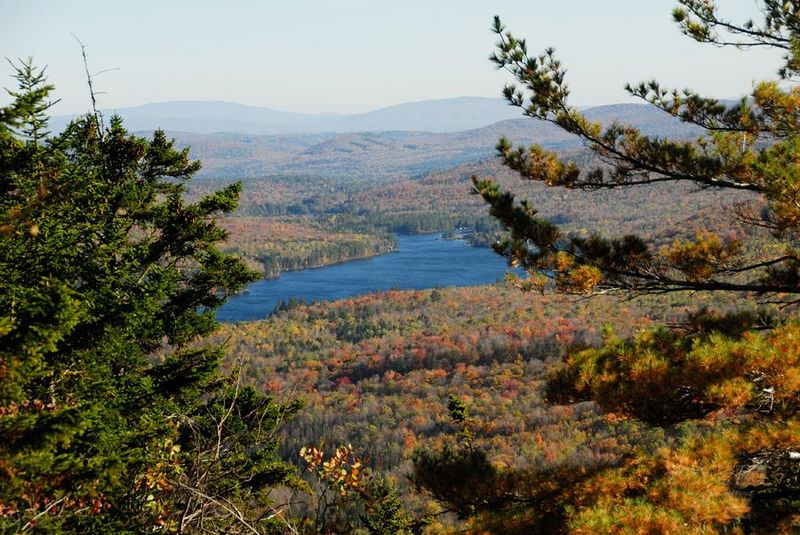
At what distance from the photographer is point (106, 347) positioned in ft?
19.5

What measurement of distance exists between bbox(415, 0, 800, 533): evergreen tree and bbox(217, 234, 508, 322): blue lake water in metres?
90.0

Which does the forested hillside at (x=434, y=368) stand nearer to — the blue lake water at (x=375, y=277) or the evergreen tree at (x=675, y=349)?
the blue lake water at (x=375, y=277)

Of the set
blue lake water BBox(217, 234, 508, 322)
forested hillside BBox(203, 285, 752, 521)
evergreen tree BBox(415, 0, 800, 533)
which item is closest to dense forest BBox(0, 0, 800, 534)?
evergreen tree BBox(415, 0, 800, 533)

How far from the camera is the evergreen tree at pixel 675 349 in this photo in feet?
17.4

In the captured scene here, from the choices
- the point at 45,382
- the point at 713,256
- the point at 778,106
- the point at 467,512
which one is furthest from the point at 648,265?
the point at 45,382

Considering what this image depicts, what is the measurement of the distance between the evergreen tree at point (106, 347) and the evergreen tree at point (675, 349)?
3132 millimetres

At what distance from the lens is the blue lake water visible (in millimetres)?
107312

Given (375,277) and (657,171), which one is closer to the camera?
(657,171)

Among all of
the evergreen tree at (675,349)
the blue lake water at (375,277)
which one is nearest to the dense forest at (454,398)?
the evergreen tree at (675,349)

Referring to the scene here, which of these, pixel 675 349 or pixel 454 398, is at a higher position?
pixel 675 349

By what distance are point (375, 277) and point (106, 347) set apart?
118079 millimetres

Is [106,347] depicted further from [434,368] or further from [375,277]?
[375,277]

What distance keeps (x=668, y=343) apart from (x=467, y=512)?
3.11m

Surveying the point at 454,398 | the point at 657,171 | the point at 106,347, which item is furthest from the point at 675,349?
the point at 454,398
